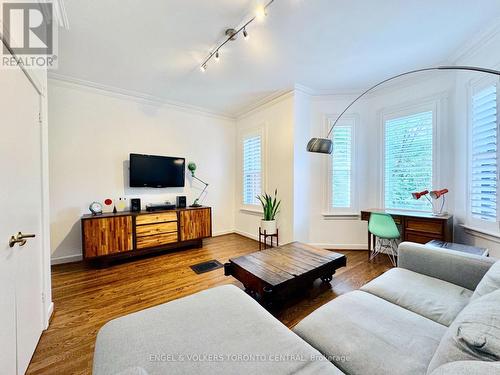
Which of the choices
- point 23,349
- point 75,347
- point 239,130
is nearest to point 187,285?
point 75,347

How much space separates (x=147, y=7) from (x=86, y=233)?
9.02ft

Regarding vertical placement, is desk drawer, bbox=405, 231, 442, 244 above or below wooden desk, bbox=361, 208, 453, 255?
below

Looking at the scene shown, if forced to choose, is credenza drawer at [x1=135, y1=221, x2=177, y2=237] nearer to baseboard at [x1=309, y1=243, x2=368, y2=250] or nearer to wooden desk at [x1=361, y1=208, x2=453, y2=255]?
baseboard at [x1=309, y1=243, x2=368, y2=250]

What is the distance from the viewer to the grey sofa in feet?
2.44

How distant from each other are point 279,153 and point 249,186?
113 cm

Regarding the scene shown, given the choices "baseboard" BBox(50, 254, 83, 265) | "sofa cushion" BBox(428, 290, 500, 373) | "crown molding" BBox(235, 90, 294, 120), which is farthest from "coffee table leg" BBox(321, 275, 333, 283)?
"baseboard" BBox(50, 254, 83, 265)

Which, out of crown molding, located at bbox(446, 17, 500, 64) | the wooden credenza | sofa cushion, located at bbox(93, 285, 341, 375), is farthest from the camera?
the wooden credenza

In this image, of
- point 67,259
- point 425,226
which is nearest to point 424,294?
point 425,226

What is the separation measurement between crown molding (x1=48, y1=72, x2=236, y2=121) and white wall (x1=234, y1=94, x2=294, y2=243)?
109 centimetres

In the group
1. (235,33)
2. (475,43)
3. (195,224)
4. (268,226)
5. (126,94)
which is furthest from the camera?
(195,224)

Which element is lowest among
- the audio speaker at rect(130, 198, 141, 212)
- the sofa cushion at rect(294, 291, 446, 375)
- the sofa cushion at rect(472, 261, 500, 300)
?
the sofa cushion at rect(294, 291, 446, 375)

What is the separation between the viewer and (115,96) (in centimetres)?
348

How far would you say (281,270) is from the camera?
207 cm

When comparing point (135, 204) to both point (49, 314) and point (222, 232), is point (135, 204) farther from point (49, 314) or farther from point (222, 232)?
point (222, 232)
